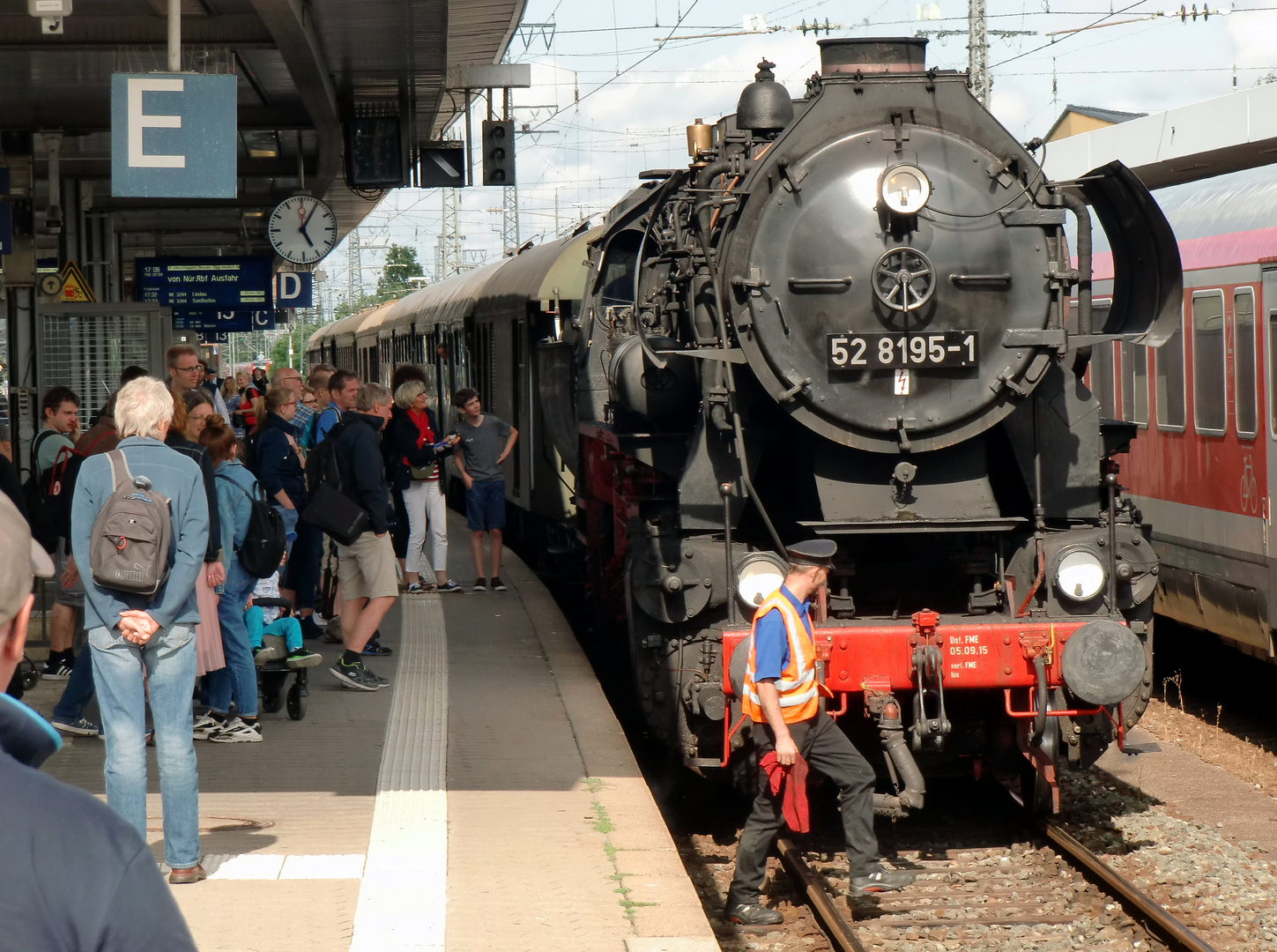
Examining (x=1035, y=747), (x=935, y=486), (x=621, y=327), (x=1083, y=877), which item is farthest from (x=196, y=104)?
(x=1083, y=877)

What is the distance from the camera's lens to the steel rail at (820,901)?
533 cm

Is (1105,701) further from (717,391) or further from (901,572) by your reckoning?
(717,391)

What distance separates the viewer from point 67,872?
1.49 meters

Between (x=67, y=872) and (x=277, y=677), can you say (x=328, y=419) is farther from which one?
(x=67, y=872)

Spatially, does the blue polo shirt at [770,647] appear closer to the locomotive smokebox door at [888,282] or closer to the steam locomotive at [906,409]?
the steam locomotive at [906,409]

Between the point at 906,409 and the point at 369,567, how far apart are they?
3.41 meters

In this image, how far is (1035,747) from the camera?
6.22 m

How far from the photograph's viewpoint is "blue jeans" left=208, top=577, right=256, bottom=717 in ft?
24.0

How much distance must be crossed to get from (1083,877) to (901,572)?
1606mm

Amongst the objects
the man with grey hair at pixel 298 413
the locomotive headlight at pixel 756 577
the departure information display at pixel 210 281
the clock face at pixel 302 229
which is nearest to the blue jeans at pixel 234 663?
the locomotive headlight at pixel 756 577

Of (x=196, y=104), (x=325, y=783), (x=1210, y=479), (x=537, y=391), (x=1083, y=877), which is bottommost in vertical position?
(x=1083, y=877)

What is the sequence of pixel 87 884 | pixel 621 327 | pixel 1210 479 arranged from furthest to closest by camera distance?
pixel 1210 479 → pixel 621 327 → pixel 87 884

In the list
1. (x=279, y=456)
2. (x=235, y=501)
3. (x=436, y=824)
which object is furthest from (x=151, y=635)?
(x=279, y=456)

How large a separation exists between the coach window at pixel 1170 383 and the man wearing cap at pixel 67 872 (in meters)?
9.34
